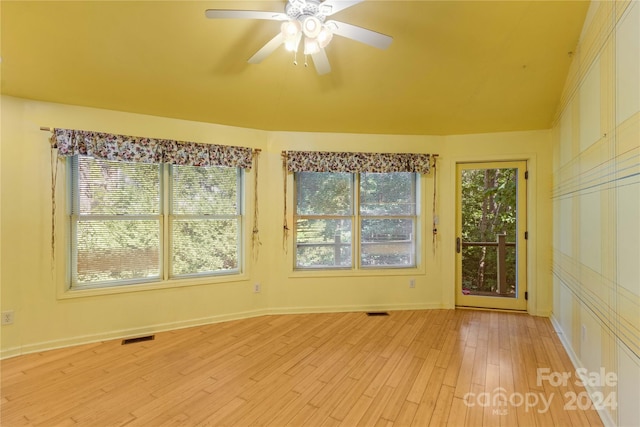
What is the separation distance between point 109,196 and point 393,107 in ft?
10.1

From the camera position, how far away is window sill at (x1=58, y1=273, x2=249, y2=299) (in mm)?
2646

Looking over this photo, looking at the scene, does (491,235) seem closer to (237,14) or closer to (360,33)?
(360,33)

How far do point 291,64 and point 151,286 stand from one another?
8.63ft

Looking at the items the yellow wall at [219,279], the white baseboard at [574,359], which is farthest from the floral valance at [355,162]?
the white baseboard at [574,359]

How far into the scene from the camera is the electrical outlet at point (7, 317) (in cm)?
242

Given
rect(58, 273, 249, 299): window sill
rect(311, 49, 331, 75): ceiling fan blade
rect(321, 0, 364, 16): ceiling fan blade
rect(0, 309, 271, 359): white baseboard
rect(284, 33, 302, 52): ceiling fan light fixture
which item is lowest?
rect(0, 309, 271, 359): white baseboard

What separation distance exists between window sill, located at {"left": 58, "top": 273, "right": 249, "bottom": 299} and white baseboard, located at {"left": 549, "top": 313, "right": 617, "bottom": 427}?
311 cm

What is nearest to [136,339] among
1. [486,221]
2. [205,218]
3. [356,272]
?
[205,218]

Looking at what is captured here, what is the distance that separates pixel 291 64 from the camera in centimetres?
250

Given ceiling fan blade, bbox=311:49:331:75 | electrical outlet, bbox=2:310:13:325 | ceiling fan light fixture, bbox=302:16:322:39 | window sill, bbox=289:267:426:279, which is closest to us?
ceiling fan light fixture, bbox=302:16:322:39

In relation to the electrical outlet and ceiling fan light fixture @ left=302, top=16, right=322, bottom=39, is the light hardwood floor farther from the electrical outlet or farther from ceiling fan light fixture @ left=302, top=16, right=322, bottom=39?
ceiling fan light fixture @ left=302, top=16, right=322, bottom=39

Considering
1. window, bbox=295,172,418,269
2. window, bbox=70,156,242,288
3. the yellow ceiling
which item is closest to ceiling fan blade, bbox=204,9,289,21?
the yellow ceiling

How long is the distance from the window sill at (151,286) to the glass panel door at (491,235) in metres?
2.85

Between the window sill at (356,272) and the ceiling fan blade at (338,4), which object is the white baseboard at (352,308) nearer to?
the window sill at (356,272)
